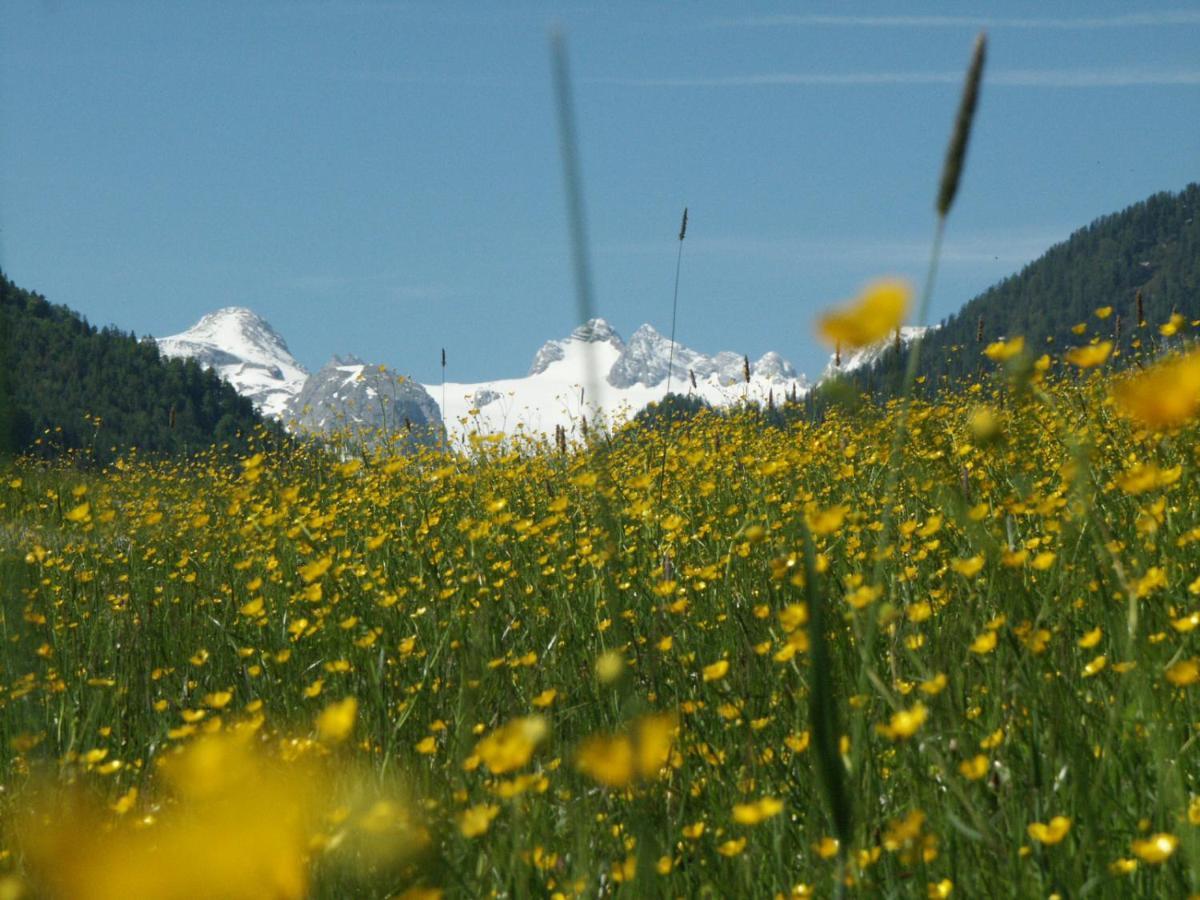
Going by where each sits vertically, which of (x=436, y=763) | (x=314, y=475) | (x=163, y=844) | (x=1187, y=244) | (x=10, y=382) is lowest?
(x=436, y=763)

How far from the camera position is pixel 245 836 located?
1.84ft

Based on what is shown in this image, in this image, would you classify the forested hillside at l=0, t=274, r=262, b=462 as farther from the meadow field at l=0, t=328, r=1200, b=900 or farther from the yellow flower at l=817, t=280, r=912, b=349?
the yellow flower at l=817, t=280, r=912, b=349

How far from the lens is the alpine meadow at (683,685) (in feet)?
3.48

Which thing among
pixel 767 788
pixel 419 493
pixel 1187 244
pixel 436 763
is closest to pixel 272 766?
pixel 436 763

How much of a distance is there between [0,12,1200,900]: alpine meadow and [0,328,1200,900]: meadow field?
0.01 m

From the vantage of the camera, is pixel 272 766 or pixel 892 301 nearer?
pixel 892 301

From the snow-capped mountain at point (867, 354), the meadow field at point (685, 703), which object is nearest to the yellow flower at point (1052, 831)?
the meadow field at point (685, 703)

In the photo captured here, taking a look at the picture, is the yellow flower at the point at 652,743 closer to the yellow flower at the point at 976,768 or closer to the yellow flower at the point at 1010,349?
the yellow flower at the point at 976,768

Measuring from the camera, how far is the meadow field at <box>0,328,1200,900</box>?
4.07 ft

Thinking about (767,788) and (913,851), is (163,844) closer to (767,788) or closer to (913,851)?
(913,851)

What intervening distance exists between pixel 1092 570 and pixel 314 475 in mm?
6560

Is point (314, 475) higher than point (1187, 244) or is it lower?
lower

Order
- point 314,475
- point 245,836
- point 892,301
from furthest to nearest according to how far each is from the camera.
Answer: point 314,475
point 892,301
point 245,836


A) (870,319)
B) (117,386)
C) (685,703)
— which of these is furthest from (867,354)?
(117,386)
